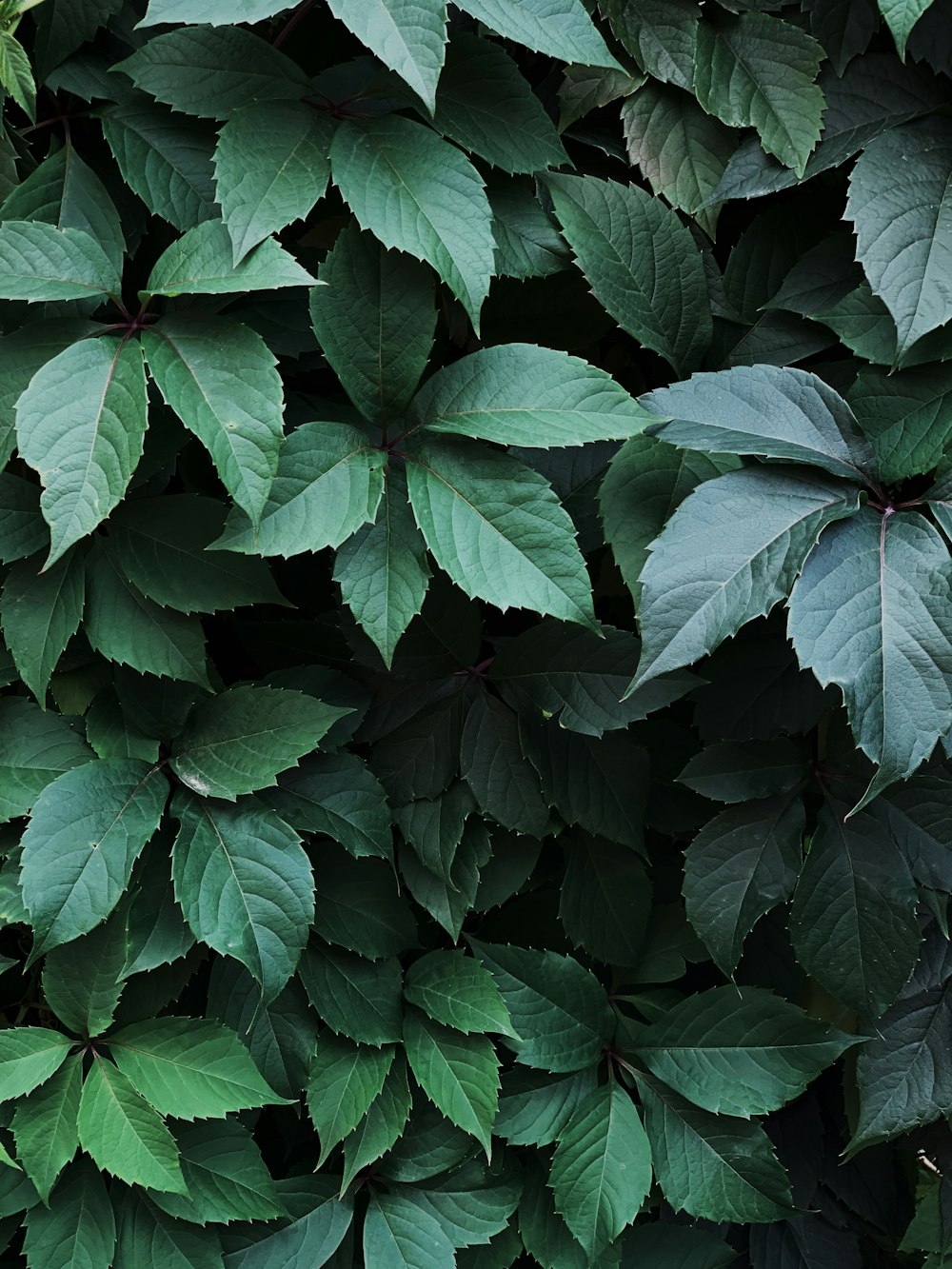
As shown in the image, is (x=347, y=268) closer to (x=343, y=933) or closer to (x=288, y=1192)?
(x=343, y=933)

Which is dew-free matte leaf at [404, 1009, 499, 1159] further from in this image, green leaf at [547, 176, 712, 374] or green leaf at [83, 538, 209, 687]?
green leaf at [547, 176, 712, 374]

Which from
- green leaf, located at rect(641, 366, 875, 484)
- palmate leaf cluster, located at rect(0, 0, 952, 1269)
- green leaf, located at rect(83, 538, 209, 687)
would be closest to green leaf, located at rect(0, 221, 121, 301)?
palmate leaf cluster, located at rect(0, 0, 952, 1269)

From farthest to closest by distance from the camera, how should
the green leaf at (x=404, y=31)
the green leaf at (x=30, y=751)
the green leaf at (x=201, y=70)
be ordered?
the green leaf at (x=30, y=751)
the green leaf at (x=201, y=70)
the green leaf at (x=404, y=31)

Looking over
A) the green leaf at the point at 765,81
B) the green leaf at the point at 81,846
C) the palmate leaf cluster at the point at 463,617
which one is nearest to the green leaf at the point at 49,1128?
the palmate leaf cluster at the point at 463,617

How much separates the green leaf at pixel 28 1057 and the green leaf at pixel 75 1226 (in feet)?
0.38

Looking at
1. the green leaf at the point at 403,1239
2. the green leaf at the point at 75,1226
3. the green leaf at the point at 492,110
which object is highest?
the green leaf at the point at 492,110

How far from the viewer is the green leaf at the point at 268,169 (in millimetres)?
791

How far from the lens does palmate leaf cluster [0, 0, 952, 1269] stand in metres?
0.81

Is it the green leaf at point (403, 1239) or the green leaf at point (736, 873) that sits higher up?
the green leaf at point (736, 873)

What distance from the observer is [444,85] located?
0.88 m

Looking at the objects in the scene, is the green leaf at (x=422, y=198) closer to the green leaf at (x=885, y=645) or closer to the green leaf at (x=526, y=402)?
the green leaf at (x=526, y=402)

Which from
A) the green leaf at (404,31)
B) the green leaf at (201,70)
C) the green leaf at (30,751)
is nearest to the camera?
the green leaf at (404,31)

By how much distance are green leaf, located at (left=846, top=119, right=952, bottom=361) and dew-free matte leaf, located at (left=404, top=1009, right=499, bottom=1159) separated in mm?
742

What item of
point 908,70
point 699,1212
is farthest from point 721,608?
point 699,1212
